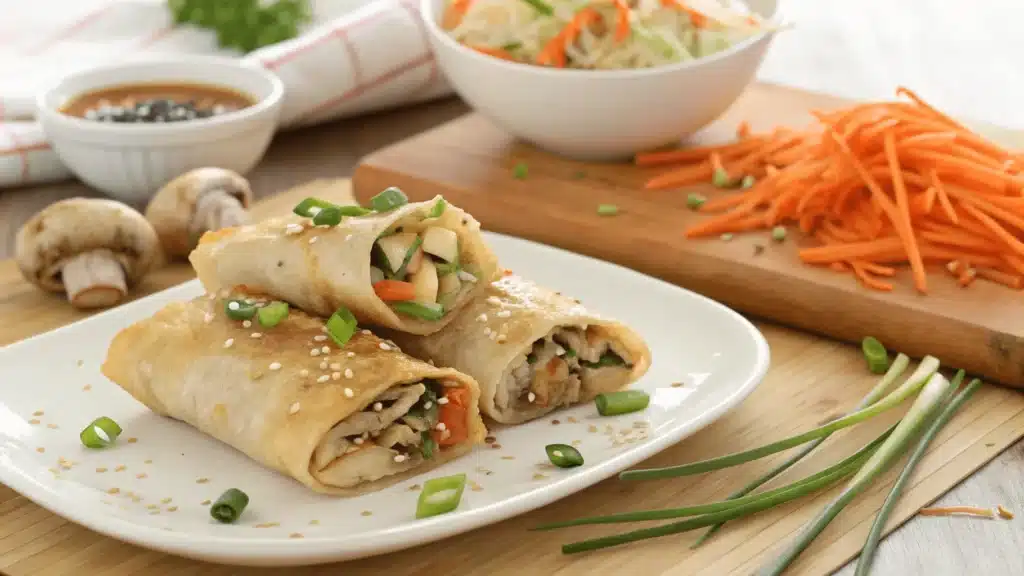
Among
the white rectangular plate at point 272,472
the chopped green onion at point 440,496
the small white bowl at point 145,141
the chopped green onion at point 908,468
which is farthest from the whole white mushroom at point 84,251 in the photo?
the chopped green onion at point 908,468

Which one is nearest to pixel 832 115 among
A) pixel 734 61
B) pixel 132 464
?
pixel 734 61

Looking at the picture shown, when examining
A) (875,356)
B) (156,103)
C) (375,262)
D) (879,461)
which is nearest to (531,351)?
(375,262)

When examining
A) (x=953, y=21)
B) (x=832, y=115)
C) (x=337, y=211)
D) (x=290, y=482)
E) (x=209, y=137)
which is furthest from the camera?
(x=953, y=21)

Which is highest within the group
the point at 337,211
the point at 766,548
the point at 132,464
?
the point at 337,211

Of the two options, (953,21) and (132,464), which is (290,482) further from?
(953,21)

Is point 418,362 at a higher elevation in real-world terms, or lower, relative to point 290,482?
higher

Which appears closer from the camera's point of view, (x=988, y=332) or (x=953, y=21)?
(x=988, y=332)

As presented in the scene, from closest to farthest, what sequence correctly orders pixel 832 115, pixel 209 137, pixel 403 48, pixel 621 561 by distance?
pixel 621 561
pixel 832 115
pixel 209 137
pixel 403 48

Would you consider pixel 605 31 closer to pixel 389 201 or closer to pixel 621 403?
pixel 389 201

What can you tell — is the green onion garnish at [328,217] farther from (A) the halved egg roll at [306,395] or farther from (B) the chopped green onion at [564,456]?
(B) the chopped green onion at [564,456]
